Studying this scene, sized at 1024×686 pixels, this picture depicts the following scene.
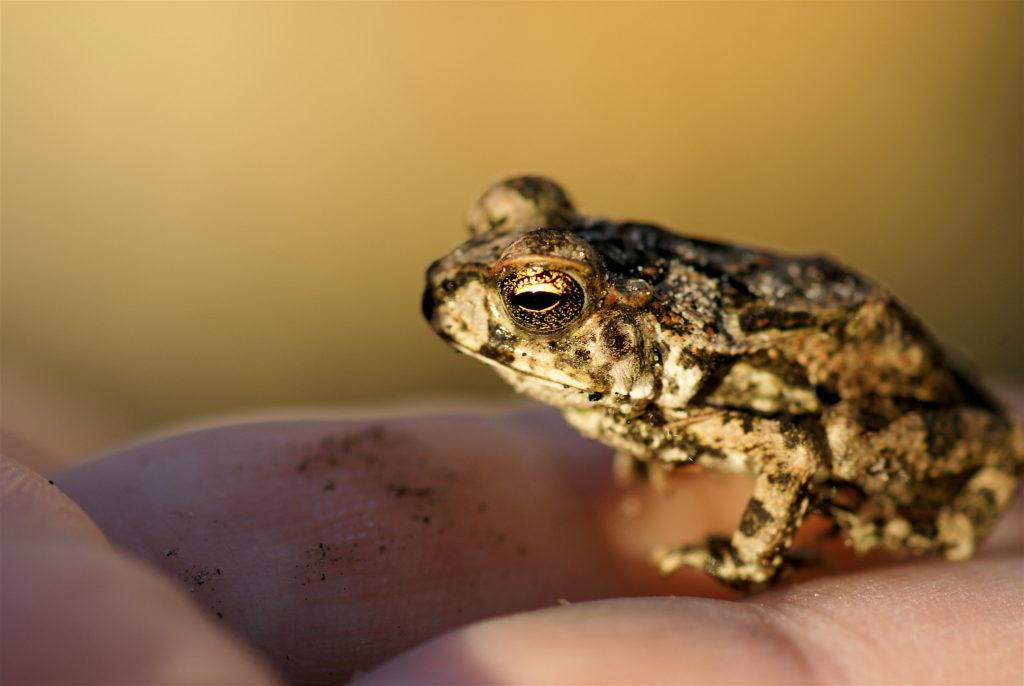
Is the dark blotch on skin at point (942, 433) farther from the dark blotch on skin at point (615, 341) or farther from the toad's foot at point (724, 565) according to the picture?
the dark blotch on skin at point (615, 341)

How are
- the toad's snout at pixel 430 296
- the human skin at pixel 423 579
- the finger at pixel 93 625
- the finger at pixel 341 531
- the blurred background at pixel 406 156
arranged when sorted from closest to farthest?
the finger at pixel 93 625 < the human skin at pixel 423 579 < the finger at pixel 341 531 < the toad's snout at pixel 430 296 < the blurred background at pixel 406 156

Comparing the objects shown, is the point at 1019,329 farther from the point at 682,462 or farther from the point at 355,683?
the point at 355,683

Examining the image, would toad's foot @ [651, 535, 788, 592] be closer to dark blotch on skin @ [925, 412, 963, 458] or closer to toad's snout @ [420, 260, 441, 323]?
dark blotch on skin @ [925, 412, 963, 458]

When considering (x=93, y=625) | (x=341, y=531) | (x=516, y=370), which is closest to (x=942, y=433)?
(x=516, y=370)

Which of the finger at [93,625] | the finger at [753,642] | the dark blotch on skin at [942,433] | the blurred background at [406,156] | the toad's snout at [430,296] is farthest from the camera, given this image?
the blurred background at [406,156]

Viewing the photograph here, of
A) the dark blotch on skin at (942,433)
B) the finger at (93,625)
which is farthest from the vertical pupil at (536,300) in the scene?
the dark blotch on skin at (942,433)

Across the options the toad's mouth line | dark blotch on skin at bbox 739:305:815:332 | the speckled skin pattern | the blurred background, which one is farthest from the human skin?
the blurred background

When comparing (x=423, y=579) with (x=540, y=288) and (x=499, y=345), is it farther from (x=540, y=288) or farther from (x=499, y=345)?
(x=540, y=288)

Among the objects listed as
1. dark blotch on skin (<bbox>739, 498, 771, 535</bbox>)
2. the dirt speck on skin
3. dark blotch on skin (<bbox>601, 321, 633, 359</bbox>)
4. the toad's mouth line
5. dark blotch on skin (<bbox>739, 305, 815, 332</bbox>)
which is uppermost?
dark blotch on skin (<bbox>739, 305, 815, 332</bbox>)
